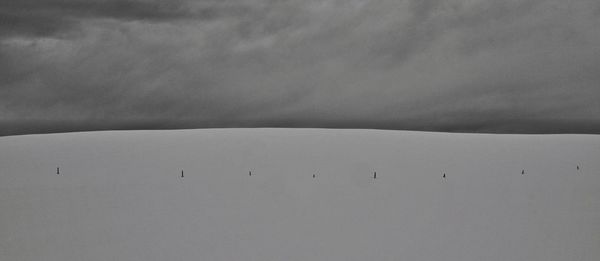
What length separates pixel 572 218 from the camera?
13602 mm

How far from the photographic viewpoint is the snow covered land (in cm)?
1228

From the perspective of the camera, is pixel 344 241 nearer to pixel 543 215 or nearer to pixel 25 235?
pixel 543 215

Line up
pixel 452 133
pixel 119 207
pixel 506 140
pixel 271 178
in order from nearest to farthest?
pixel 119 207 → pixel 271 178 → pixel 506 140 → pixel 452 133

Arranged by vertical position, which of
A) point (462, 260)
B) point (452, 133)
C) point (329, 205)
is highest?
point (452, 133)

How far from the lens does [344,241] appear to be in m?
12.7

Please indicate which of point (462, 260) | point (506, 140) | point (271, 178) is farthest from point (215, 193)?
point (506, 140)

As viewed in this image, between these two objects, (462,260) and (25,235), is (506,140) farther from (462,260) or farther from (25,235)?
(25,235)

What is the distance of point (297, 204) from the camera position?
14.2 meters

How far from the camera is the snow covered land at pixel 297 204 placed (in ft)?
40.3

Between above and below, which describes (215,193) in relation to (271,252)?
above

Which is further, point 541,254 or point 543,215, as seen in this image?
point 543,215

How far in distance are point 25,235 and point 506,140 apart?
1575 centimetres

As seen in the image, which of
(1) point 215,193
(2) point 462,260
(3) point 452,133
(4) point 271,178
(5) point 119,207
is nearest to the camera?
(2) point 462,260

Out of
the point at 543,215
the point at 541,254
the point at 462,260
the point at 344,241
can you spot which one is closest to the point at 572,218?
the point at 543,215
